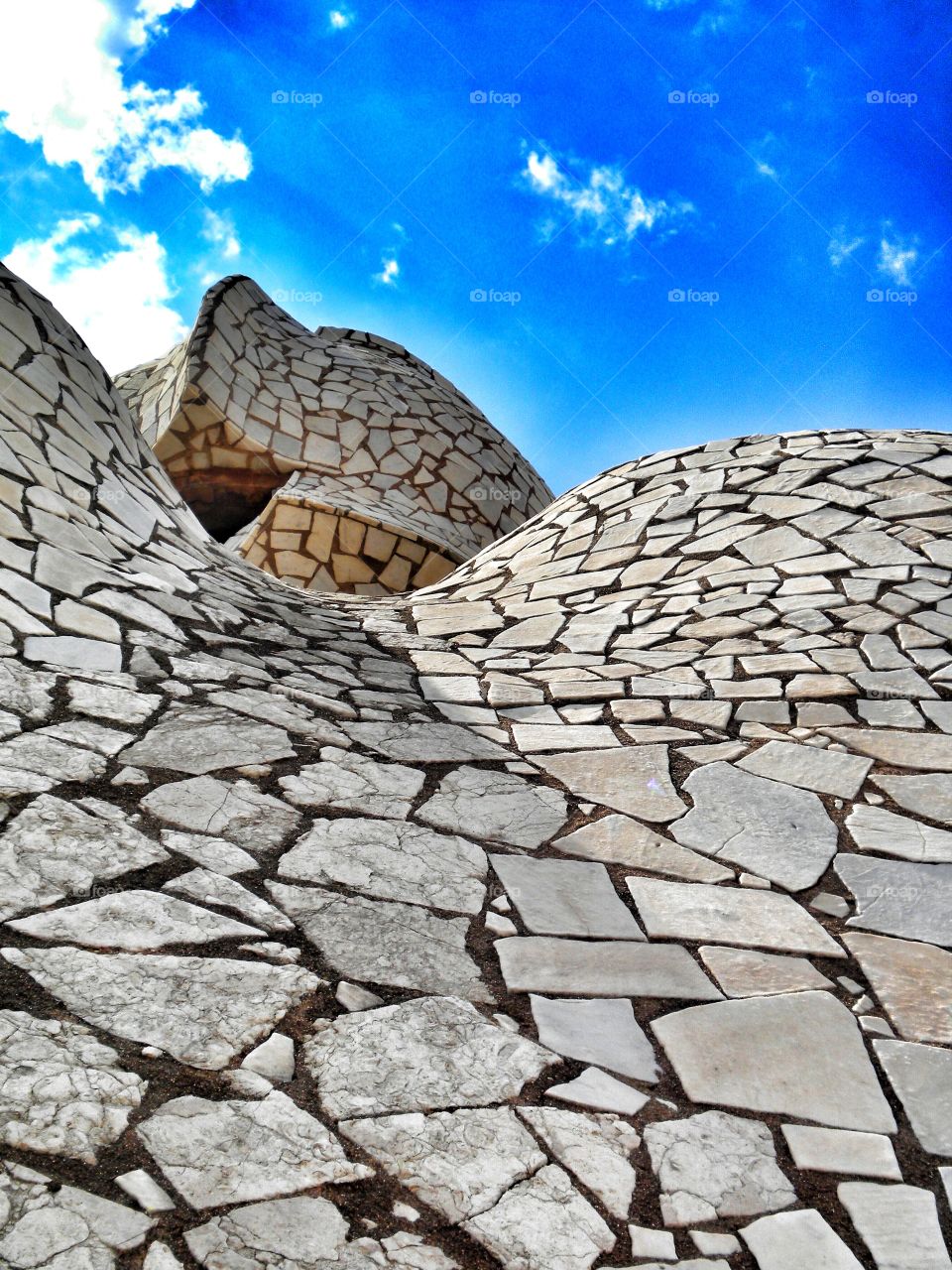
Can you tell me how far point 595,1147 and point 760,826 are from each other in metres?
1.47

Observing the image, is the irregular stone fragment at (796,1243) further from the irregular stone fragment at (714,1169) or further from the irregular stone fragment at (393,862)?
the irregular stone fragment at (393,862)

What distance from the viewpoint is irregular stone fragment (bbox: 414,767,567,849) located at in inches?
109

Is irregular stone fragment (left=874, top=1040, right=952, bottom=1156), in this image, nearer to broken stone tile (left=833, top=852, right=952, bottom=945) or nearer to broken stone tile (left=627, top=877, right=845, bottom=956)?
broken stone tile (left=627, top=877, right=845, bottom=956)

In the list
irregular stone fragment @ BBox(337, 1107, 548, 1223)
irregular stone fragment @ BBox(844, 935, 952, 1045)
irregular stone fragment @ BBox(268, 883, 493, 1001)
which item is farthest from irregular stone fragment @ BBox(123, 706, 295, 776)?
irregular stone fragment @ BBox(844, 935, 952, 1045)

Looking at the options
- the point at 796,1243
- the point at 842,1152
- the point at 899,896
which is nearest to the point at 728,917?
the point at 899,896

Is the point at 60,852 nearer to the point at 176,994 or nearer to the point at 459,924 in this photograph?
the point at 176,994

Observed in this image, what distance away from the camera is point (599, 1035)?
1893mm

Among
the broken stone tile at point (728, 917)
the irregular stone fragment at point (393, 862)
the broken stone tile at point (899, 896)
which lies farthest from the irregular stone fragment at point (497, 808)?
the broken stone tile at point (899, 896)

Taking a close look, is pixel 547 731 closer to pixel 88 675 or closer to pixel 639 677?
pixel 639 677

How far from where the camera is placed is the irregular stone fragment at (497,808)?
109 inches

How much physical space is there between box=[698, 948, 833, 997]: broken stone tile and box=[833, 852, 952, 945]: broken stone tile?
30 cm

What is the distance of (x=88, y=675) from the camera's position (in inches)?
123

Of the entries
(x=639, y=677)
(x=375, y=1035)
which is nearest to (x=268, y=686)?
(x=639, y=677)

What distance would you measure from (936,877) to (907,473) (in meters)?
3.53
